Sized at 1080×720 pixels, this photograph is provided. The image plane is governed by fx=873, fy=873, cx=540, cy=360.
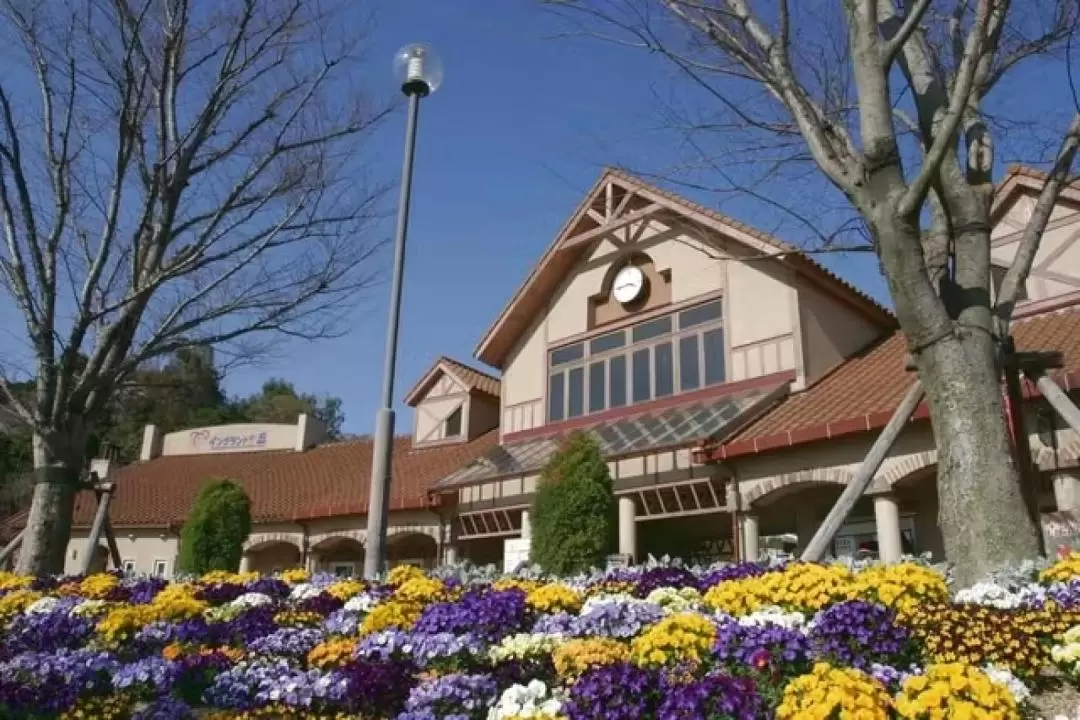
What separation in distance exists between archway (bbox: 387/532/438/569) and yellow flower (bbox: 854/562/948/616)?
16.8 meters

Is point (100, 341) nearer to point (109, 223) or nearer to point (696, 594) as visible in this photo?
point (109, 223)

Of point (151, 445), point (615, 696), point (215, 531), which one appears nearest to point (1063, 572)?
point (615, 696)

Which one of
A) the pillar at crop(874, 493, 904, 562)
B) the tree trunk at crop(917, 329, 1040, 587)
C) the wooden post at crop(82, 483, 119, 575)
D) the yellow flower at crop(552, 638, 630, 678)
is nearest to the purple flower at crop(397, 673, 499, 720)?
the yellow flower at crop(552, 638, 630, 678)

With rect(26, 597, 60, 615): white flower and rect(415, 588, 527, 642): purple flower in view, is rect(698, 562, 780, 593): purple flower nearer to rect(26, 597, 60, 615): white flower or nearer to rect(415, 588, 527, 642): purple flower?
rect(415, 588, 527, 642): purple flower

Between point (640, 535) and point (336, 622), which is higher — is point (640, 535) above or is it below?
above

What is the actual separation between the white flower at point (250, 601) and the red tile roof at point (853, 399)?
8486 mm

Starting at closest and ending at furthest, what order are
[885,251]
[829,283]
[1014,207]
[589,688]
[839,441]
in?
[589,688]
[885,251]
[839,441]
[1014,207]
[829,283]

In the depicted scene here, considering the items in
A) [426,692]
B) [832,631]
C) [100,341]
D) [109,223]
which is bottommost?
[426,692]

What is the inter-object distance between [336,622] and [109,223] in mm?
8110

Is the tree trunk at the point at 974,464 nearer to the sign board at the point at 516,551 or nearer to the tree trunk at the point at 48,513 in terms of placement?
the sign board at the point at 516,551

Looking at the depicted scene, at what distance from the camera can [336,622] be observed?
22.3ft

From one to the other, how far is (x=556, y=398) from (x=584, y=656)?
15612 mm

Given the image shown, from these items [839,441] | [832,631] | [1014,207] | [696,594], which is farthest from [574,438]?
[832,631]

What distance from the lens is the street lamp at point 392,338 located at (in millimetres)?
8875
